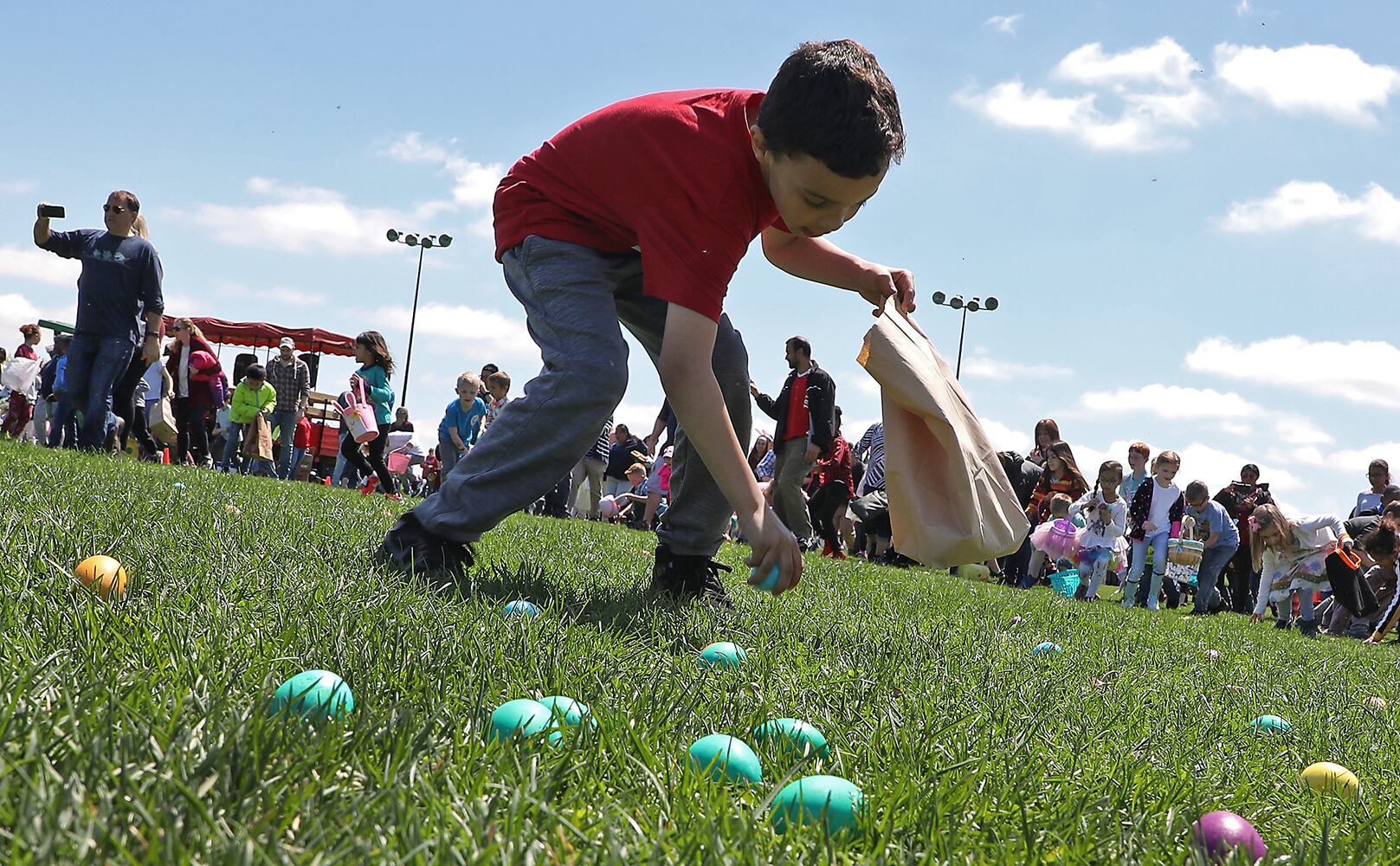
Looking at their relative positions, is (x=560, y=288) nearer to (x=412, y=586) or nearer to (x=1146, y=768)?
(x=412, y=586)

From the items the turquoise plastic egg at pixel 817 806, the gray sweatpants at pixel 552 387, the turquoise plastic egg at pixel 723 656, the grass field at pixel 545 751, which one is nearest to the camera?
the grass field at pixel 545 751

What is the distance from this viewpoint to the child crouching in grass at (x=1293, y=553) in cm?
1131

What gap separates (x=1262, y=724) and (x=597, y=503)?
12978mm

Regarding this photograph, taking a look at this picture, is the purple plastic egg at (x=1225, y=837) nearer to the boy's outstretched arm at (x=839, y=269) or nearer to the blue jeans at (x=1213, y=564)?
the boy's outstretched arm at (x=839, y=269)

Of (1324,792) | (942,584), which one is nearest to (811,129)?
(1324,792)

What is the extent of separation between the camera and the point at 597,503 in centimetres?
1556

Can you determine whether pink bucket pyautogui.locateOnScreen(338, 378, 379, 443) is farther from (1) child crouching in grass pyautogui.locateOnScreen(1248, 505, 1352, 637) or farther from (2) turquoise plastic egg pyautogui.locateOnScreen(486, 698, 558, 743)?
(2) turquoise plastic egg pyautogui.locateOnScreen(486, 698, 558, 743)

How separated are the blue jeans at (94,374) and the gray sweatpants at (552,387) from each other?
19.3 ft

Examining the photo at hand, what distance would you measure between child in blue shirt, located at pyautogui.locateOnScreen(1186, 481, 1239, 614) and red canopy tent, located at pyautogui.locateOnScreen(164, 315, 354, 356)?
19718 mm

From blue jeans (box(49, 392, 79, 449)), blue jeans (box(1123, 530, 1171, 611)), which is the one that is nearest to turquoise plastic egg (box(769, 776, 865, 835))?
blue jeans (box(49, 392, 79, 449))

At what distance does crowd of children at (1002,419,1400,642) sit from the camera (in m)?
10.8

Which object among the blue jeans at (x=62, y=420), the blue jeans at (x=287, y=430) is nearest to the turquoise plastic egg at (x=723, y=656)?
the blue jeans at (x=62, y=420)

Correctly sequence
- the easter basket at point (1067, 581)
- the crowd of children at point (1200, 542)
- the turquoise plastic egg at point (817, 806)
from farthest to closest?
the easter basket at point (1067, 581), the crowd of children at point (1200, 542), the turquoise plastic egg at point (817, 806)

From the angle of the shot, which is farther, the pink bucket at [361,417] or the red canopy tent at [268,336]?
the red canopy tent at [268,336]
